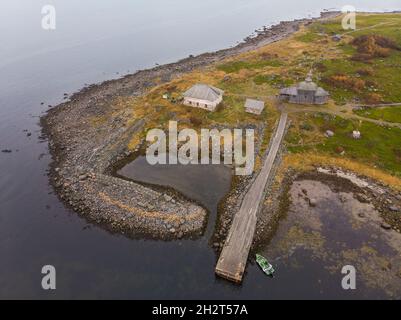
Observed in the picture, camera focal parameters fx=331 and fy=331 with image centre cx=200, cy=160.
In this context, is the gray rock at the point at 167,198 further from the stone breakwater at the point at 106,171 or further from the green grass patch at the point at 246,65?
the green grass patch at the point at 246,65

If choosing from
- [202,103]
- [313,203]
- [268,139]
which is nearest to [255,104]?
[268,139]

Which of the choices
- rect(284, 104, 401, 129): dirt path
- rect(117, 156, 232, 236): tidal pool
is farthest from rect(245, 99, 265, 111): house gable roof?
rect(117, 156, 232, 236): tidal pool

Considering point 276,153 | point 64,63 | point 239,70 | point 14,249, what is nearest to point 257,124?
point 276,153

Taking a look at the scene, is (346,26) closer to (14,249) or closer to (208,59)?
(208,59)

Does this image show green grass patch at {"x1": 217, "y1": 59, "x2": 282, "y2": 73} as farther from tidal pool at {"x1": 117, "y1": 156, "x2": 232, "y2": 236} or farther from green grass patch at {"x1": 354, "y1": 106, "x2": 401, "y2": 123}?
tidal pool at {"x1": 117, "y1": 156, "x2": 232, "y2": 236}

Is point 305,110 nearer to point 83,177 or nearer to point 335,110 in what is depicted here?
point 335,110

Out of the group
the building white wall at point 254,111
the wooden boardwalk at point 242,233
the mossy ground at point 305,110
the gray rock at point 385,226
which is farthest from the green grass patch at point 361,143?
the gray rock at point 385,226
